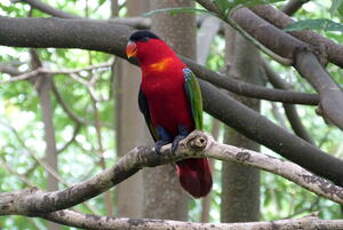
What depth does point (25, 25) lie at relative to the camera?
9.64 feet

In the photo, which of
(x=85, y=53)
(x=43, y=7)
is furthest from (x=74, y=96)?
(x=43, y=7)

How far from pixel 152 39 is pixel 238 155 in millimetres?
1366

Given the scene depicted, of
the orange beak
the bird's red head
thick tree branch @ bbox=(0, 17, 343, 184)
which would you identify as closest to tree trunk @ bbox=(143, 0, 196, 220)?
the bird's red head

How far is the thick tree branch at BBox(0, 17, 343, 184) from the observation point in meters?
2.92

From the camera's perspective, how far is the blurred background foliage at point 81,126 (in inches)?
207

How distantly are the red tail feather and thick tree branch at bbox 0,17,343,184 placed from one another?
380mm

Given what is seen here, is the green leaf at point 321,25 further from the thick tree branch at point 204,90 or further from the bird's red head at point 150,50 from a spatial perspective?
the bird's red head at point 150,50

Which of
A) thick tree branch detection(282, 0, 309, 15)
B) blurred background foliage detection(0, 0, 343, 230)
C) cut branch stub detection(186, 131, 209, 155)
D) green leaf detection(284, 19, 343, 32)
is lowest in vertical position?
blurred background foliage detection(0, 0, 343, 230)

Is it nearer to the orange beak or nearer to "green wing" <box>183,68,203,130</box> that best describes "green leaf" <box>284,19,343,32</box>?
"green wing" <box>183,68,203,130</box>

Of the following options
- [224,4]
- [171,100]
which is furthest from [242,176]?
[224,4]

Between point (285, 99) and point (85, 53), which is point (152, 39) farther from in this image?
point (85, 53)

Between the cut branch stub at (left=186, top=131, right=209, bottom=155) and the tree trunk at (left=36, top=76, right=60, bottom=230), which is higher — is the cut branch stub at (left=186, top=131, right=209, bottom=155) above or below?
above

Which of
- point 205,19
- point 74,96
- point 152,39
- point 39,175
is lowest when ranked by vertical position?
point 39,175

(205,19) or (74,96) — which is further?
(74,96)
